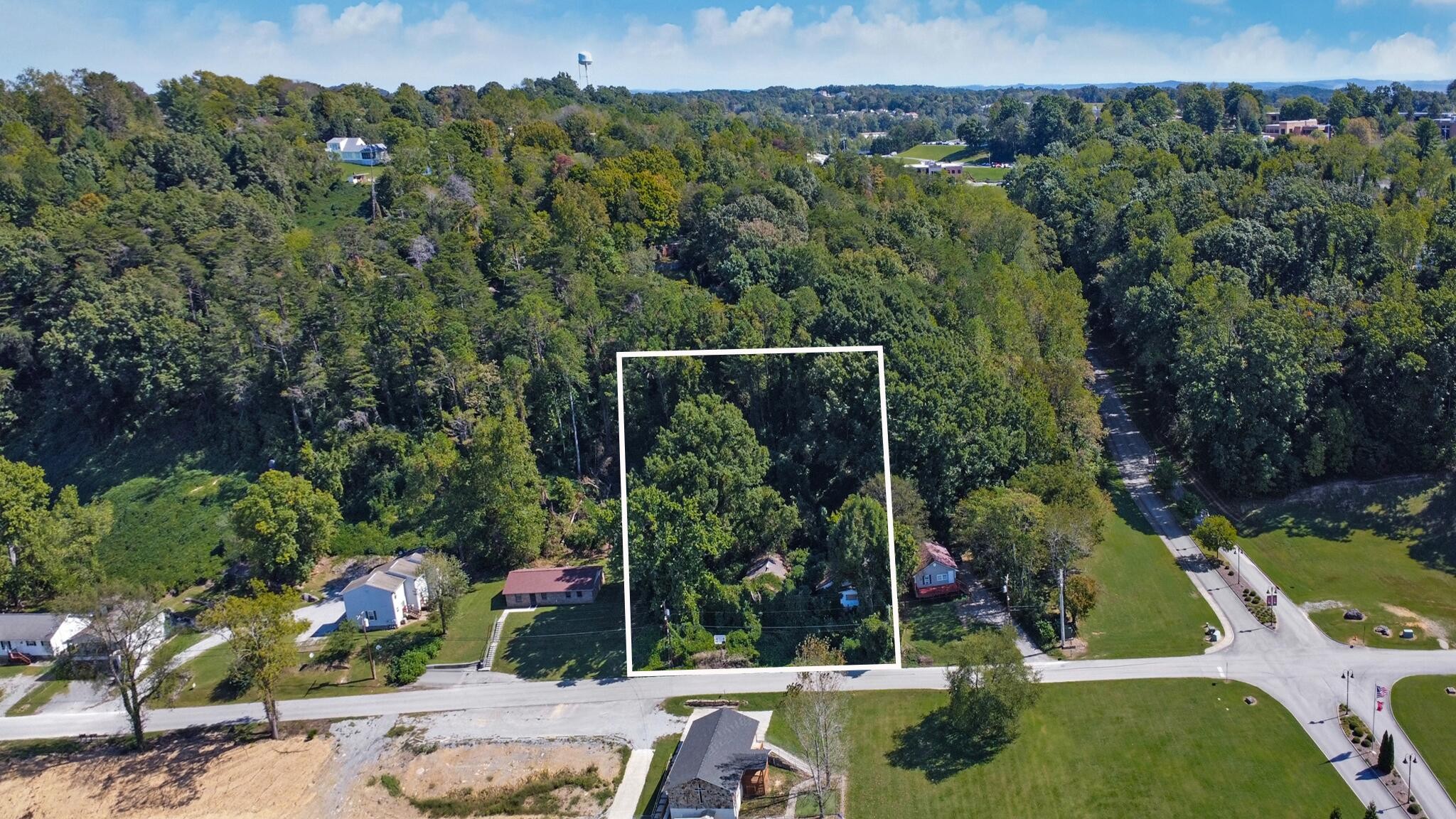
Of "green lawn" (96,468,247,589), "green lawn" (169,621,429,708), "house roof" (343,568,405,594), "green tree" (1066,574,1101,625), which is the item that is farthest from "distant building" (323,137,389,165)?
"green tree" (1066,574,1101,625)

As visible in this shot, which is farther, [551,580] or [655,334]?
[655,334]

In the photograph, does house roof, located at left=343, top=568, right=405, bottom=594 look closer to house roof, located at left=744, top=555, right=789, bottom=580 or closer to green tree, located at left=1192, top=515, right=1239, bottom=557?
house roof, located at left=744, top=555, right=789, bottom=580

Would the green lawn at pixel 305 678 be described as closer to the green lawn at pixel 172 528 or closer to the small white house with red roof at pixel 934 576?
the green lawn at pixel 172 528

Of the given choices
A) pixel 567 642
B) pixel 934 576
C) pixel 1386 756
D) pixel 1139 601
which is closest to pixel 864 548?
pixel 934 576

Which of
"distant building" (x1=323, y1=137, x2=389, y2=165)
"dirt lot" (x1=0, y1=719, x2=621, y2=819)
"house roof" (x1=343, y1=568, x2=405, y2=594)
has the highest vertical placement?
"distant building" (x1=323, y1=137, x2=389, y2=165)

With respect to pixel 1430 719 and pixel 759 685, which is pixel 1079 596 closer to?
pixel 1430 719

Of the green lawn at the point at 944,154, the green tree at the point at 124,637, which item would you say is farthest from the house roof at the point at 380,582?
the green lawn at the point at 944,154
